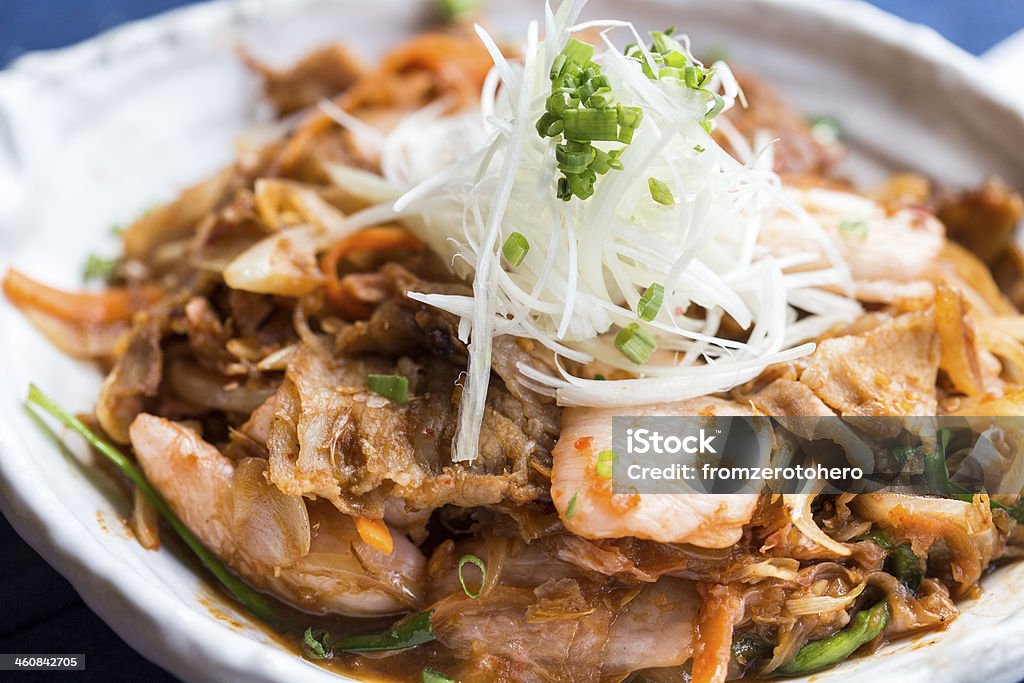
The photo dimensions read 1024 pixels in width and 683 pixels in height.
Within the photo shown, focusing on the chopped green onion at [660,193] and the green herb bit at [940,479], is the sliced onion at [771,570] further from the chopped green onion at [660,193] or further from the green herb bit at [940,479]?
the chopped green onion at [660,193]

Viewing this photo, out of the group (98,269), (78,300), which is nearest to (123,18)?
(98,269)

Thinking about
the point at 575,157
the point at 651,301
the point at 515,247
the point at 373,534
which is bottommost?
the point at 373,534

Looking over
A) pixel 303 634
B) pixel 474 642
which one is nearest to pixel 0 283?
pixel 303 634

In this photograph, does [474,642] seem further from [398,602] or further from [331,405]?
[331,405]

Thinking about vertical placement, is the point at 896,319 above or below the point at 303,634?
above

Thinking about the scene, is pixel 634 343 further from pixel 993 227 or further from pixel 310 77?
pixel 310 77

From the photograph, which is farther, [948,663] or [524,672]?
[524,672]
